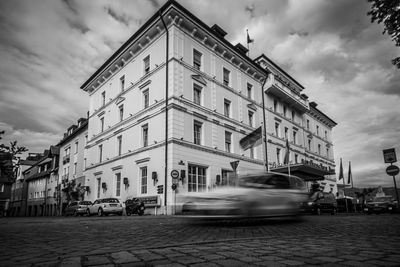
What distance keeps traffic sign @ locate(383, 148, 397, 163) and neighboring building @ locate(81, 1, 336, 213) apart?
1260 cm

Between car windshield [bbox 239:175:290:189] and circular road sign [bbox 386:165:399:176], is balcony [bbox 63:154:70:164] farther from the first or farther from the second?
circular road sign [bbox 386:165:399:176]

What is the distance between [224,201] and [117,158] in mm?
20329

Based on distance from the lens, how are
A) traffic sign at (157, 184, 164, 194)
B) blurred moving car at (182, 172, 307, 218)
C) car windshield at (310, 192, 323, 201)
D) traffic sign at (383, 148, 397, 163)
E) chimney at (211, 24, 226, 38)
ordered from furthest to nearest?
1. chimney at (211, 24, 226, 38)
2. car windshield at (310, 192, 323, 201)
3. traffic sign at (157, 184, 164, 194)
4. traffic sign at (383, 148, 397, 163)
5. blurred moving car at (182, 172, 307, 218)

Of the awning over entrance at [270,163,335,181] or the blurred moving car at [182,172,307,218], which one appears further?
the awning over entrance at [270,163,335,181]

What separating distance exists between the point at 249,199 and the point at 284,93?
28172 millimetres

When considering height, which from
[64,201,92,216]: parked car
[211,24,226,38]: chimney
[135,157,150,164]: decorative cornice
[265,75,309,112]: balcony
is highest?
[211,24,226,38]: chimney

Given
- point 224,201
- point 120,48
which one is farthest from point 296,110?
point 224,201

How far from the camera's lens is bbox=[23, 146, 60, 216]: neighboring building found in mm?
46697

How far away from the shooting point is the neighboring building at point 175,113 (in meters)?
22.2

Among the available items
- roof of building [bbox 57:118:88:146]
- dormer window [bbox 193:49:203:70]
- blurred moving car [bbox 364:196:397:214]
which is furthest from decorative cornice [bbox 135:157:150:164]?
blurred moving car [bbox 364:196:397:214]

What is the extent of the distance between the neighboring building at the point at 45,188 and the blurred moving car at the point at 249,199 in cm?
4086

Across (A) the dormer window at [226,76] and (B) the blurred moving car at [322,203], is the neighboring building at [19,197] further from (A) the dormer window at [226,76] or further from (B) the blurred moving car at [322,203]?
(B) the blurred moving car at [322,203]

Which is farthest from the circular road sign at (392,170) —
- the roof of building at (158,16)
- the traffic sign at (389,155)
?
the roof of building at (158,16)

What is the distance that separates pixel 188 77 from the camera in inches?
939
